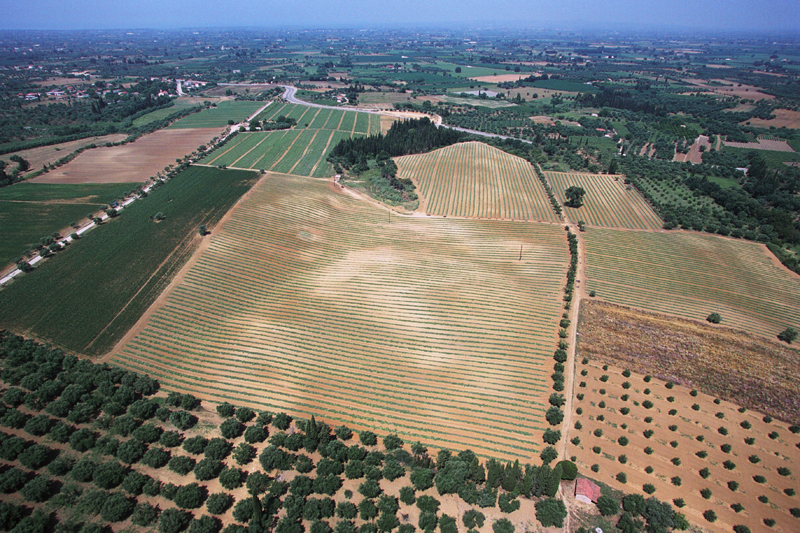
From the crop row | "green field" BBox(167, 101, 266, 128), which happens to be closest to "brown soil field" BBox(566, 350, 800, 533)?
the crop row

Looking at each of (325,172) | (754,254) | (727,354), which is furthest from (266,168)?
(754,254)

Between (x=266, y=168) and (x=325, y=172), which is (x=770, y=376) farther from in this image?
(x=266, y=168)

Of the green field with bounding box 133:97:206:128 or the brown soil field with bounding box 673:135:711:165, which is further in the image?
the green field with bounding box 133:97:206:128

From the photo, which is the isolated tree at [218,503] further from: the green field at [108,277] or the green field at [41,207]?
the green field at [41,207]

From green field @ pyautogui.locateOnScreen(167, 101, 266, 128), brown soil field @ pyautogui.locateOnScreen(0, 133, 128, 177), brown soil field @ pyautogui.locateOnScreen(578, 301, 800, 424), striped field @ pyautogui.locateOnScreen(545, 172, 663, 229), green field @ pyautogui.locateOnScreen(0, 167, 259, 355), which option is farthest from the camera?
green field @ pyautogui.locateOnScreen(167, 101, 266, 128)

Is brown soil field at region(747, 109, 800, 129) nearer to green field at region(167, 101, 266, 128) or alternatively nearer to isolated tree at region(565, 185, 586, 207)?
isolated tree at region(565, 185, 586, 207)

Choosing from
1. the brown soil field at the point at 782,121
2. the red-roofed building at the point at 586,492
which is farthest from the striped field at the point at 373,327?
the brown soil field at the point at 782,121
